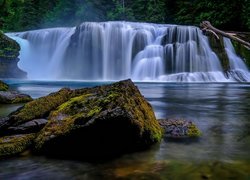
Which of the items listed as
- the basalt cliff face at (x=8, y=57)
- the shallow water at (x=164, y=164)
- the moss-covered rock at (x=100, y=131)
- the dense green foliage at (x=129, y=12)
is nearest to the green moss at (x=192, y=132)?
the shallow water at (x=164, y=164)

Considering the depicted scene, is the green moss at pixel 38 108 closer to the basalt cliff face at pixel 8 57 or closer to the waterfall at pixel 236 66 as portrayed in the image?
the waterfall at pixel 236 66

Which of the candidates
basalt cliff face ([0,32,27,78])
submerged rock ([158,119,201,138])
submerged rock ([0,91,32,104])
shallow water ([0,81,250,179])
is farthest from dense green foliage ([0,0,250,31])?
shallow water ([0,81,250,179])

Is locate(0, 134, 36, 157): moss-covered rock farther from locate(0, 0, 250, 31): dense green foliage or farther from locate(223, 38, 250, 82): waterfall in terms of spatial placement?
locate(0, 0, 250, 31): dense green foliage

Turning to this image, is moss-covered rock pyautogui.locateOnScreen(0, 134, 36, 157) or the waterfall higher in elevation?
the waterfall

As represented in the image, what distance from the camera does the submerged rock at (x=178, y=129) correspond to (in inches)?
203

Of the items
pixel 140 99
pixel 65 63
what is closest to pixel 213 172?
pixel 140 99

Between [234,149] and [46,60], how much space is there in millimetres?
26690

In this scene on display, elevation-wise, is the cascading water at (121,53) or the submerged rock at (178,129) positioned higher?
the cascading water at (121,53)

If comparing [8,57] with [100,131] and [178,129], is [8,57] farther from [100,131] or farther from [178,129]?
[100,131]

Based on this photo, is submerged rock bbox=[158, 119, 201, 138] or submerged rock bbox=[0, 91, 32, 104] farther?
submerged rock bbox=[0, 91, 32, 104]

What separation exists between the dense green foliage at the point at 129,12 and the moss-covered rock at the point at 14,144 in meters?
28.3

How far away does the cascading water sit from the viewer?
2389cm

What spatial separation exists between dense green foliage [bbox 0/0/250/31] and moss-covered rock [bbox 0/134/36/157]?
2829 centimetres

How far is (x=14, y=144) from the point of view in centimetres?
418
